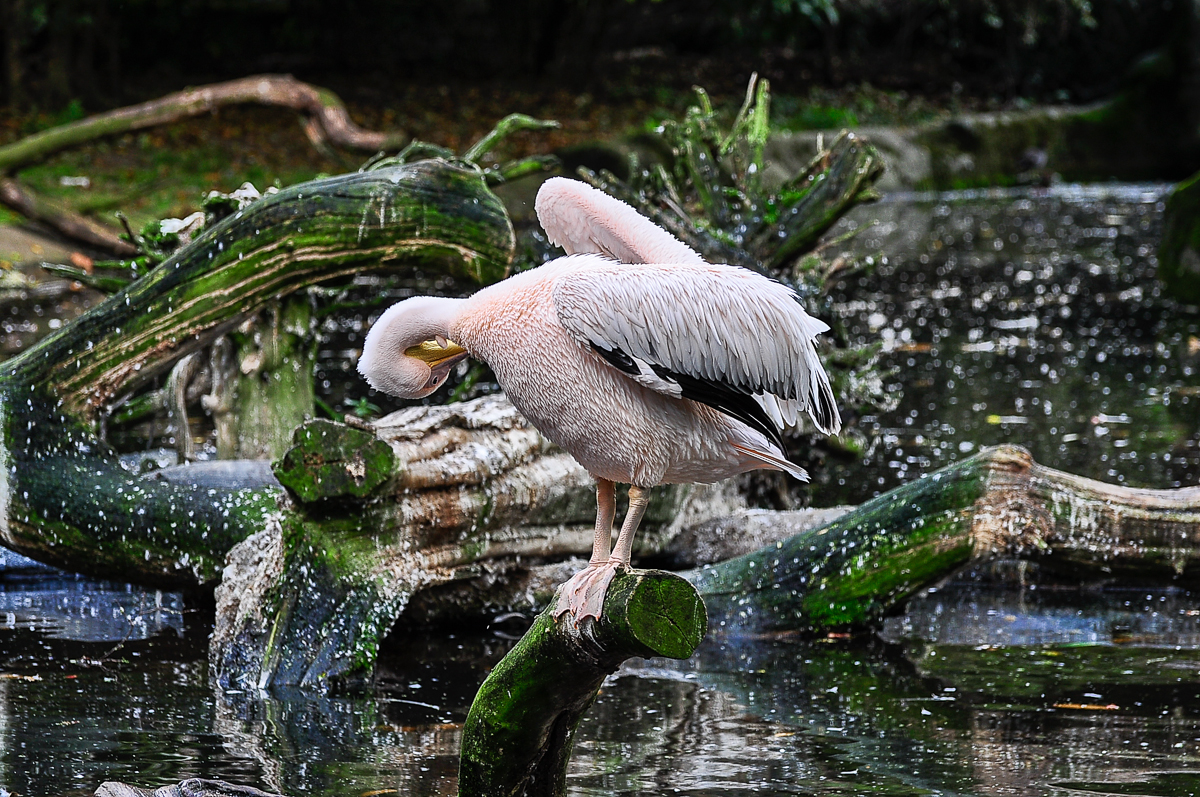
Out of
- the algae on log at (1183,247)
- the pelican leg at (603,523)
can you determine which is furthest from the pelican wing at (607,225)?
the algae on log at (1183,247)

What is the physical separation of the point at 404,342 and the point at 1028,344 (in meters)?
8.46

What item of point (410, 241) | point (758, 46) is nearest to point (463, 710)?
point (410, 241)

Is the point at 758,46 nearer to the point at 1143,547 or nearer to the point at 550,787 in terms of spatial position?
the point at 1143,547

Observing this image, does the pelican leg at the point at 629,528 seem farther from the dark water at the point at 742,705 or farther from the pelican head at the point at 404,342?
the dark water at the point at 742,705

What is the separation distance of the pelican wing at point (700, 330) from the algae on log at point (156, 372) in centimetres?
241

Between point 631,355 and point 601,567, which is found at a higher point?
point 631,355

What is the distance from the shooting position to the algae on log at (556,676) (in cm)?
294

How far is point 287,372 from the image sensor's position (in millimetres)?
6117

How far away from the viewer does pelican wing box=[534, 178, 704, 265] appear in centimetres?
357

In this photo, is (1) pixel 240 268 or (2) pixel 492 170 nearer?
(1) pixel 240 268

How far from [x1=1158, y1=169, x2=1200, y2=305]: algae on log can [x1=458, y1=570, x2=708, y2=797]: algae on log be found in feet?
34.4

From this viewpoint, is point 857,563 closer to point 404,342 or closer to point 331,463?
point 331,463

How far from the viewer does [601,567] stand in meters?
3.19

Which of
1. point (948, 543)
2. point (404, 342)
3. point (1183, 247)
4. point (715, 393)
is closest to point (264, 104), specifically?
point (948, 543)
